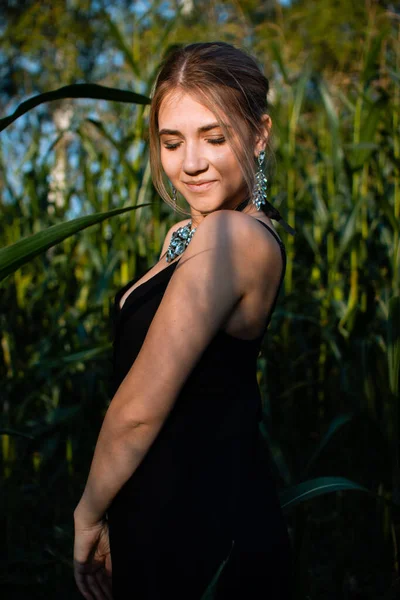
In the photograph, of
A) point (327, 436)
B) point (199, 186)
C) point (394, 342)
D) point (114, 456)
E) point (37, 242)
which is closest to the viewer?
point (37, 242)

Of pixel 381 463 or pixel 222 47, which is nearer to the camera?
pixel 222 47

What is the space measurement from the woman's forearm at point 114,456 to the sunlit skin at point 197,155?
40 cm

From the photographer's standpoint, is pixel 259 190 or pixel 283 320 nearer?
pixel 259 190

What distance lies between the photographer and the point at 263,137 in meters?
1.22

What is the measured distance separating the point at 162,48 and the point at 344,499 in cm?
178

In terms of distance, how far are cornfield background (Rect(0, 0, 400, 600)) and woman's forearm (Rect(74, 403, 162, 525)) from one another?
2.59ft

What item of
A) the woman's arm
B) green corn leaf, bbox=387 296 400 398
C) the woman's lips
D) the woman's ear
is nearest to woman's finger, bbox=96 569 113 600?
the woman's arm

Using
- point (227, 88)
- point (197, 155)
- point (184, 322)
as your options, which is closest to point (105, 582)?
point (184, 322)

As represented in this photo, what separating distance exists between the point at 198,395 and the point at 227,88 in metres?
0.51

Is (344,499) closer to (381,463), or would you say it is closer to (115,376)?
(381,463)

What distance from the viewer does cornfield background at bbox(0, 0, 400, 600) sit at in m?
2.04

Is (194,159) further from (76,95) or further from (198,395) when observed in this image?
(198,395)

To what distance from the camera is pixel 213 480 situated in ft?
3.48

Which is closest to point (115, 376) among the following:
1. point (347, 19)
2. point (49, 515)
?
point (49, 515)
